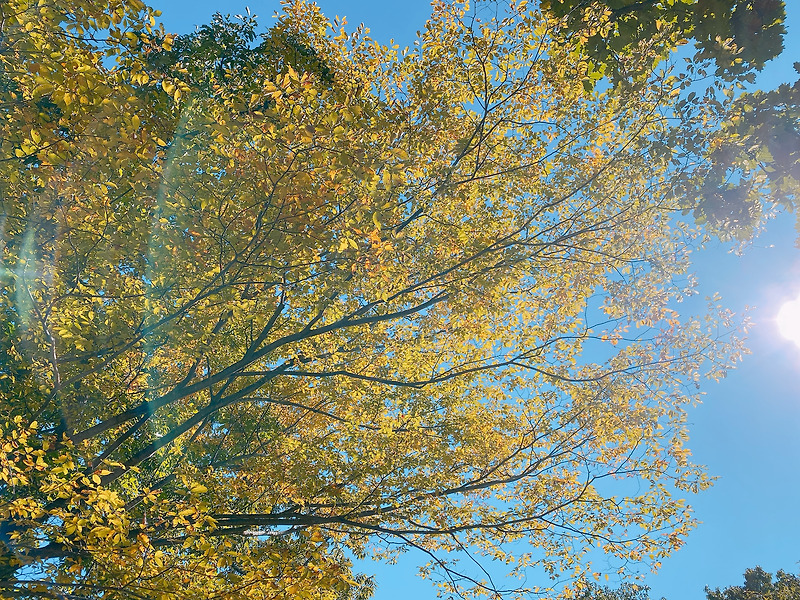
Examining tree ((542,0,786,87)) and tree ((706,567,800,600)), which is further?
tree ((706,567,800,600))

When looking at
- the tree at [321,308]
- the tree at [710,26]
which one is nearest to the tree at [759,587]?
the tree at [321,308]

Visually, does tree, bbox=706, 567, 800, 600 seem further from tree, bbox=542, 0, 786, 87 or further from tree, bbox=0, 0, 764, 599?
tree, bbox=542, 0, 786, 87

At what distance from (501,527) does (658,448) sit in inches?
127

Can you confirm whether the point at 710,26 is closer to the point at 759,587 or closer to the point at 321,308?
the point at 321,308

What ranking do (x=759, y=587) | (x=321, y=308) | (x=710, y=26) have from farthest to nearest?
(x=759, y=587) < (x=321, y=308) < (x=710, y=26)

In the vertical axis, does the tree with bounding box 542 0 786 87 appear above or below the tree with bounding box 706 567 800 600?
below

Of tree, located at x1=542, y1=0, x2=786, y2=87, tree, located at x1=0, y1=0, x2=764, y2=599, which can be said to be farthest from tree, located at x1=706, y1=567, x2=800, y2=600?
tree, located at x1=542, y1=0, x2=786, y2=87

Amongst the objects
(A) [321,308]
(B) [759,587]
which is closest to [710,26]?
(A) [321,308]

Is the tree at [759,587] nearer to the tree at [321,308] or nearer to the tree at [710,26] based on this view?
the tree at [321,308]

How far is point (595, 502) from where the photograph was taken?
8773 mm

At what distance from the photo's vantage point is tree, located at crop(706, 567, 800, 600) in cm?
2545

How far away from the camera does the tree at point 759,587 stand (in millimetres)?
25453

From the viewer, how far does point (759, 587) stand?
2938 centimetres

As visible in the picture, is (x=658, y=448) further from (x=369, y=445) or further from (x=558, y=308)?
(x=369, y=445)
